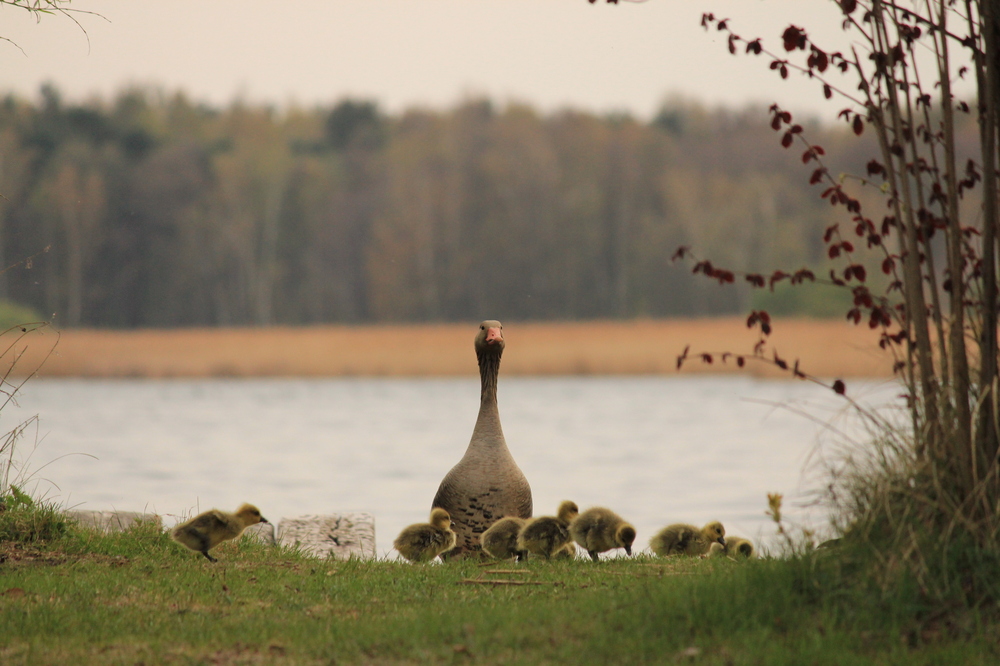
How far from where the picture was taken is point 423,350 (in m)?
33.5

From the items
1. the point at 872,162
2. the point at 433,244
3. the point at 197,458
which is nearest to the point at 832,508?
the point at 872,162

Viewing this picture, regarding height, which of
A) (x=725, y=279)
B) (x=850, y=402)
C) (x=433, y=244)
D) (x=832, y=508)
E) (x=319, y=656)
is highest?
(x=433, y=244)

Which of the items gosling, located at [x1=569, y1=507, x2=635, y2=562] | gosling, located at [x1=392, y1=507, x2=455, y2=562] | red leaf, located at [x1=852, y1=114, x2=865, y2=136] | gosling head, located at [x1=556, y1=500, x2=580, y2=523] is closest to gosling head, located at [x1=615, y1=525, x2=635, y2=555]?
gosling, located at [x1=569, y1=507, x2=635, y2=562]

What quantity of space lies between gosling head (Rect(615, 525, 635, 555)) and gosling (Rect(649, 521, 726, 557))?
0.76 m

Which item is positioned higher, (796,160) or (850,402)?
(796,160)

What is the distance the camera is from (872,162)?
595 cm

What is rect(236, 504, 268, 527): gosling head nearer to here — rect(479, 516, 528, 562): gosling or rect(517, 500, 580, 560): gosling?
rect(479, 516, 528, 562): gosling

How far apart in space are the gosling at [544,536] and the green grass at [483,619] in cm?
86

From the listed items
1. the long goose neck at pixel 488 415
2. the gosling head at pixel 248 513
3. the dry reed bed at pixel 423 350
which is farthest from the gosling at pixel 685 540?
the dry reed bed at pixel 423 350

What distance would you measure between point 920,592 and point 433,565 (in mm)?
3428

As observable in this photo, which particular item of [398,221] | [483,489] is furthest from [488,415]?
[398,221]

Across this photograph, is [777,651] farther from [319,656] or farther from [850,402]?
Answer: [319,656]

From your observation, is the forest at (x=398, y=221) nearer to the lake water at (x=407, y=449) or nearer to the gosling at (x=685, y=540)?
the lake water at (x=407, y=449)

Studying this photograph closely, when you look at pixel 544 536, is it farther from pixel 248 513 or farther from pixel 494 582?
pixel 248 513
